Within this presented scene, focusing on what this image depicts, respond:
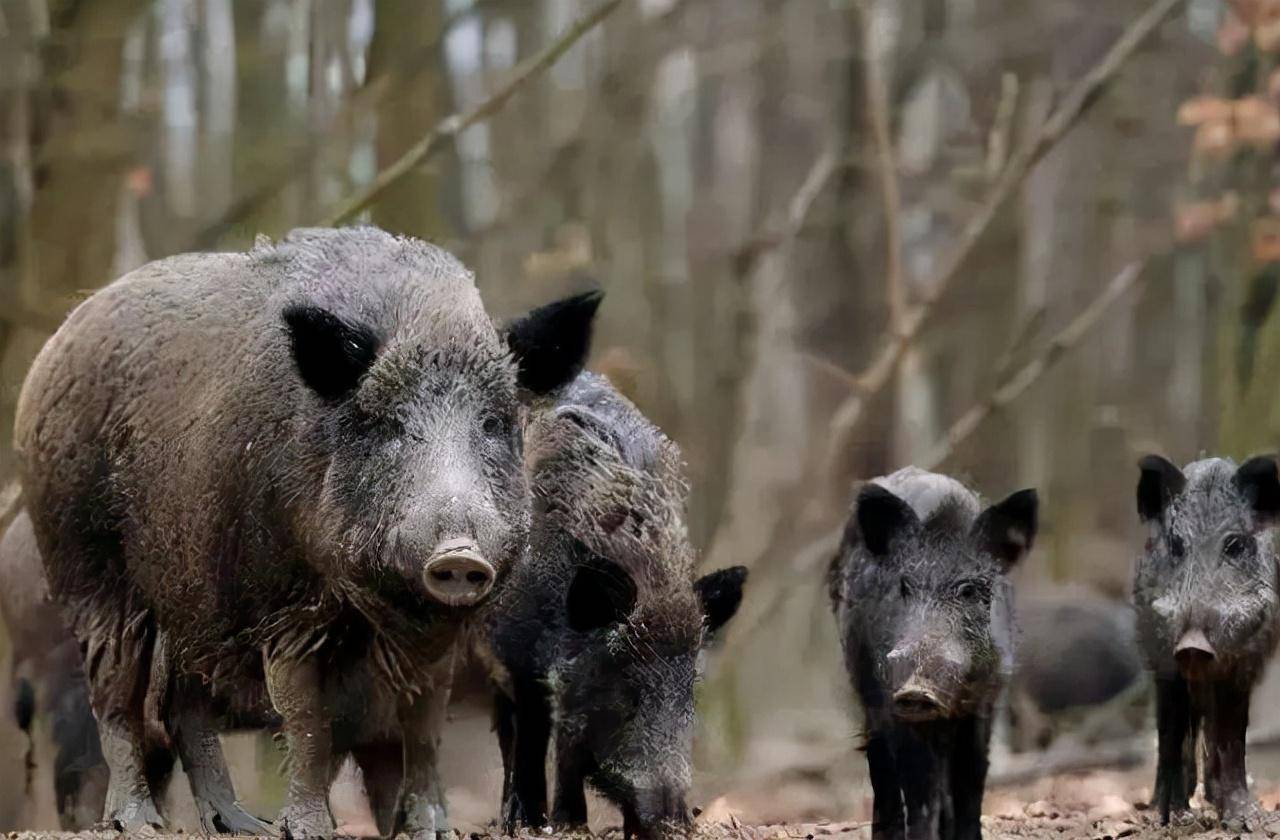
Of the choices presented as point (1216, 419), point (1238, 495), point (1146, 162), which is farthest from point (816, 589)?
point (1238, 495)

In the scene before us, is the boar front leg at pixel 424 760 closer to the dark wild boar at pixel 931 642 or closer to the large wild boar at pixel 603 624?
the large wild boar at pixel 603 624

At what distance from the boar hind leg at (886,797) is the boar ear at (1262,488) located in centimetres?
184

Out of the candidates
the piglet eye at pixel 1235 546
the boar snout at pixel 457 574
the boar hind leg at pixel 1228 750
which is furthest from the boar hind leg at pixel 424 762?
the piglet eye at pixel 1235 546

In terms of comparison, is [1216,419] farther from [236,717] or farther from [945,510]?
[236,717]

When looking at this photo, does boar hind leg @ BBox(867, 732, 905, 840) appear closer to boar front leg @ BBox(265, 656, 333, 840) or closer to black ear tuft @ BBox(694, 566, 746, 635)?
black ear tuft @ BBox(694, 566, 746, 635)

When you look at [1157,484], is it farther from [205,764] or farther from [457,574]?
[205,764]

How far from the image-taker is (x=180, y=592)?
6.91 m

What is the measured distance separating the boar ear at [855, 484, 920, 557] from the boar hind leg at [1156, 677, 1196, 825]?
160 centimetres

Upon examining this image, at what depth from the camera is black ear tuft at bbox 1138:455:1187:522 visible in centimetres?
791

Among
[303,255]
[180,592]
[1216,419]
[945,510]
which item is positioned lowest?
[180,592]

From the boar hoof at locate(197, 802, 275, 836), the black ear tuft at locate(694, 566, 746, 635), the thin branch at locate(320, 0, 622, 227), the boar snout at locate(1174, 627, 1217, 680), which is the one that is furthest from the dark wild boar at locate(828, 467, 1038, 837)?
the thin branch at locate(320, 0, 622, 227)

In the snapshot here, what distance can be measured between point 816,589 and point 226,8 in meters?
7.45

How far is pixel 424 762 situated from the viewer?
21.9 ft

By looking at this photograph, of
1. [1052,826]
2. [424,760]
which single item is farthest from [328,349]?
[1052,826]
